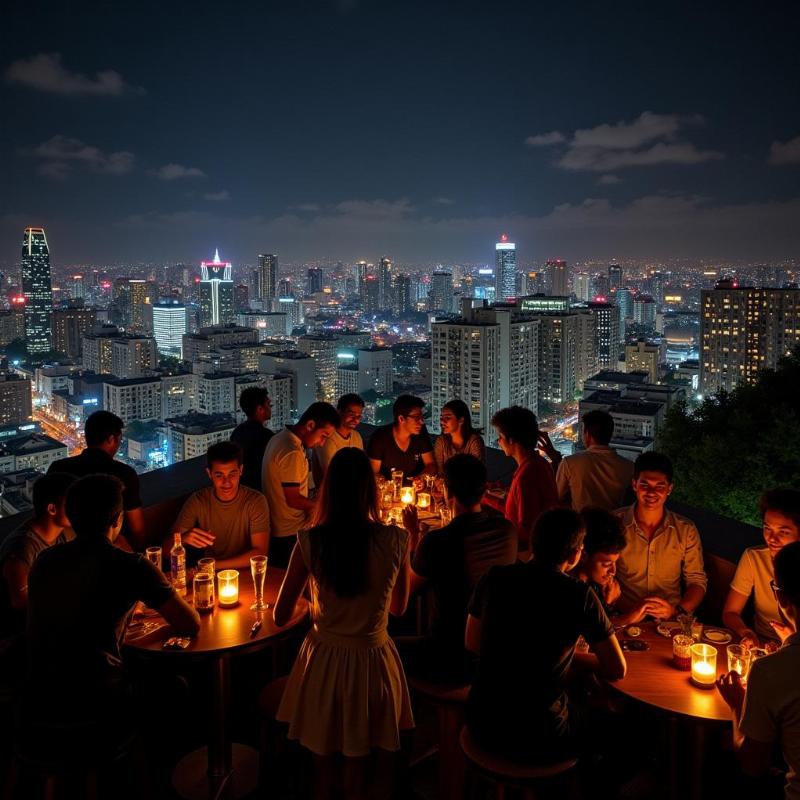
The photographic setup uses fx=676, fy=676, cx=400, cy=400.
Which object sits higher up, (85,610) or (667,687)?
(85,610)

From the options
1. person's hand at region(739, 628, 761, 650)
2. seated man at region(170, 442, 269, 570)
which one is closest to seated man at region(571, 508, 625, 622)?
person's hand at region(739, 628, 761, 650)

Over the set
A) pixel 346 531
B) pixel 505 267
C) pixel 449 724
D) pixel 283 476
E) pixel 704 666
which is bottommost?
pixel 449 724

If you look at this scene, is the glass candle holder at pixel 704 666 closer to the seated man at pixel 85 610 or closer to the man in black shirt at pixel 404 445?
the seated man at pixel 85 610

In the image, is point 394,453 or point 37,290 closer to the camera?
point 394,453

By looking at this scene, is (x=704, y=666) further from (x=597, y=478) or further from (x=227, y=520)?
(x=227, y=520)

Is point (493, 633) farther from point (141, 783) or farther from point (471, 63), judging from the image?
point (471, 63)

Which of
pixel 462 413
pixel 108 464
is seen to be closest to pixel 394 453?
pixel 462 413

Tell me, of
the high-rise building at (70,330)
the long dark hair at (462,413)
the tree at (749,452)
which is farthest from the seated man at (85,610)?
the high-rise building at (70,330)

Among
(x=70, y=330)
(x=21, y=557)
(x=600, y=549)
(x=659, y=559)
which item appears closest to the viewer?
(x=21, y=557)
